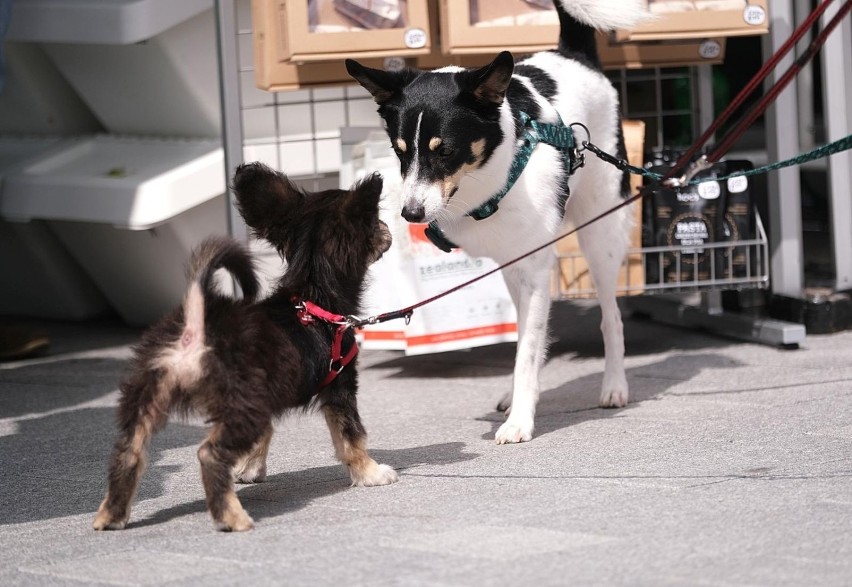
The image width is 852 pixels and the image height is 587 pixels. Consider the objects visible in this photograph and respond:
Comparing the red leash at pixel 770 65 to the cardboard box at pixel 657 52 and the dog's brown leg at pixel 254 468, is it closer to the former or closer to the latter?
the cardboard box at pixel 657 52

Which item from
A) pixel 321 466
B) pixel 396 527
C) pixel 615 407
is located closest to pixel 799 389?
pixel 615 407

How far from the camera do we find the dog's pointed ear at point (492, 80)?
11.5 feet

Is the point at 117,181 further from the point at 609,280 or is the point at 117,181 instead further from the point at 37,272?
A: the point at 609,280

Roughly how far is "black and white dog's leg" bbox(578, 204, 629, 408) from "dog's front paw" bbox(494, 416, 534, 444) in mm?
604

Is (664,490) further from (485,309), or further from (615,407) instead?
(485,309)

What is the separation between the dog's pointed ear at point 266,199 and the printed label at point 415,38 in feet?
5.87

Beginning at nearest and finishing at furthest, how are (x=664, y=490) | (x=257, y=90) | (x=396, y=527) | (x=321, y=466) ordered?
(x=396, y=527), (x=664, y=490), (x=321, y=466), (x=257, y=90)

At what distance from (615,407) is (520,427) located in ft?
2.09

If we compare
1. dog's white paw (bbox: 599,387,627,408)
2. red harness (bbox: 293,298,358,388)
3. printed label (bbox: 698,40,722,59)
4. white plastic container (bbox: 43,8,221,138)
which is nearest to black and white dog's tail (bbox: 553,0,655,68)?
printed label (bbox: 698,40,722,59)

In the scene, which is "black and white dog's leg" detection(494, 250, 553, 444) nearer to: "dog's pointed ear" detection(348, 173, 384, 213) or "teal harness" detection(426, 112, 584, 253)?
"teal harness" detection(426, 112, 584, 253)

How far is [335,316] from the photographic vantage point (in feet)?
10.3

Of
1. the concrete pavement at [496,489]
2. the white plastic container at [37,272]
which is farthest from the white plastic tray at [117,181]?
the concrete pavement at [496,489]

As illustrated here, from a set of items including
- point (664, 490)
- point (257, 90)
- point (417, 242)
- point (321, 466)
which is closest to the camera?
point (664, 490)

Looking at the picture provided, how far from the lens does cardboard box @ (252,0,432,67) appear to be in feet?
15.5
